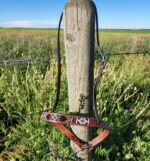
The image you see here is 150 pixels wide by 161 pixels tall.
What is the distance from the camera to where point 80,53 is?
1953mm

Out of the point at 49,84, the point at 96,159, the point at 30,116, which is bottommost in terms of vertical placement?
the point at 96,159

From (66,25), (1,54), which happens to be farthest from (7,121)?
(1,54)

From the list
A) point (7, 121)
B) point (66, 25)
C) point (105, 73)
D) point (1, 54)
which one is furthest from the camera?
point (1, 54)

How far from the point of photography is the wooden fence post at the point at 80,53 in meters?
1.90

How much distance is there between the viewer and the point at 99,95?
3.34 m

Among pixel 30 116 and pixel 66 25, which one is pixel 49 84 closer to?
pixel 30 116

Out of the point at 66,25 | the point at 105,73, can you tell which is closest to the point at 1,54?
the point at 105,73

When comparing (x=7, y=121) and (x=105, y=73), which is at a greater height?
(x=105, y=73)

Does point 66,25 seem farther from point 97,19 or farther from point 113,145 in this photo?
point 113,145

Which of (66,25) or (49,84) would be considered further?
(49,84)

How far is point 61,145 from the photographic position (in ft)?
8.66

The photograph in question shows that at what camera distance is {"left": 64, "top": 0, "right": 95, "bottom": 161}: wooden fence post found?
1.90 m

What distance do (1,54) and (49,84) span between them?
8.25ft

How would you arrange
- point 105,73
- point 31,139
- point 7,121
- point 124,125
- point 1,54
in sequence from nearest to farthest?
point 31,139, point 124,125, point 7,121, point 105,73, point 1,54
